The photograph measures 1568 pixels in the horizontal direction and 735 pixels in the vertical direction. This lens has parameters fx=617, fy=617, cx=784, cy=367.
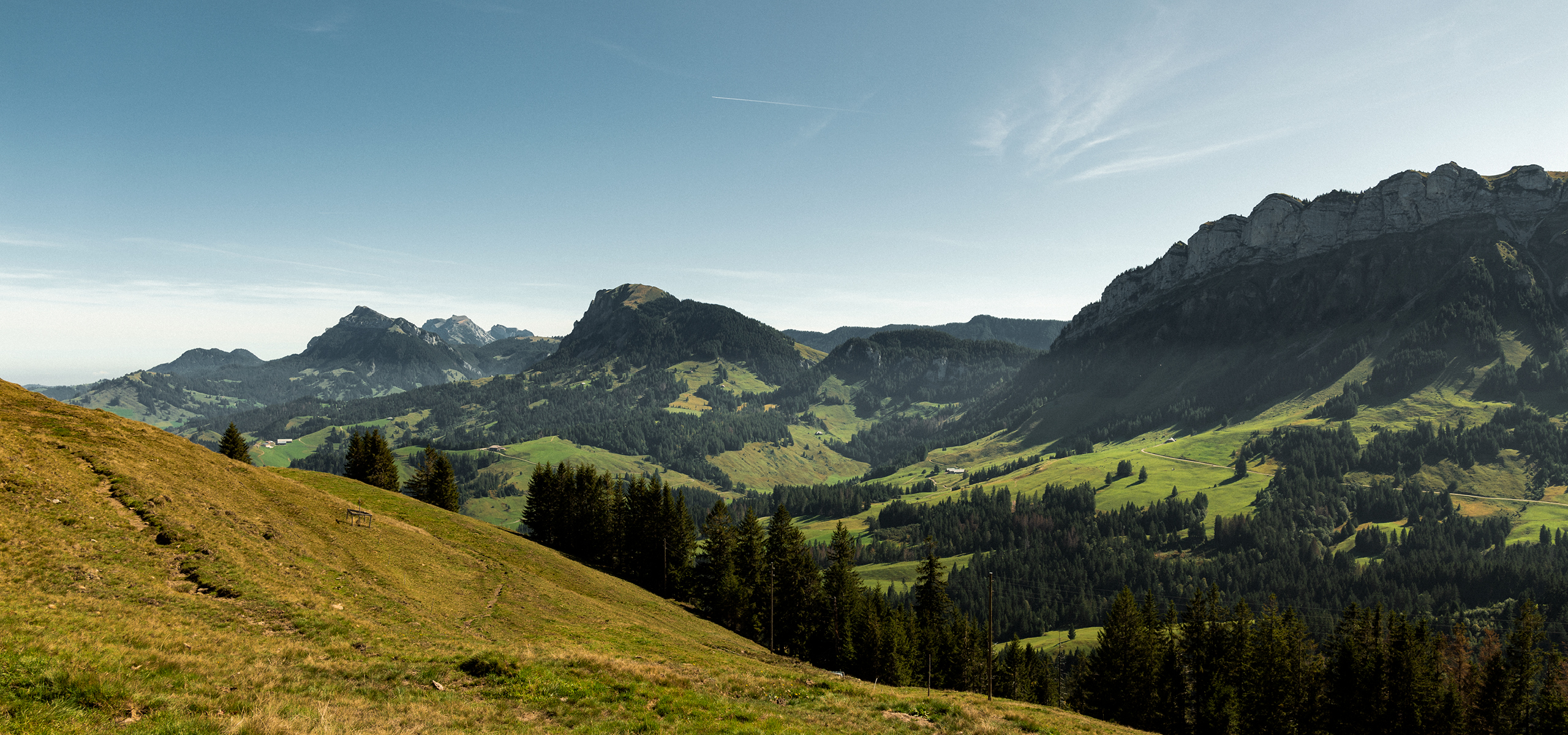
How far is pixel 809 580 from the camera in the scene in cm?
7950

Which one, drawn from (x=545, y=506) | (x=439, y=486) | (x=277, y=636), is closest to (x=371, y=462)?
(x=439, y=486)

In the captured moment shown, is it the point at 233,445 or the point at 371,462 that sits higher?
the point at 233,445

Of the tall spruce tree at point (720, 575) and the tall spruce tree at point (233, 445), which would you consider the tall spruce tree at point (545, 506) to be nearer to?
the tall spruce tree at point (720, 575)

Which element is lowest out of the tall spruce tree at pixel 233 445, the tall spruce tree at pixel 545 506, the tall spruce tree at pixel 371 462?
the tall spruce tree at pixel 545 506

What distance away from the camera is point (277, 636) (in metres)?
27.9

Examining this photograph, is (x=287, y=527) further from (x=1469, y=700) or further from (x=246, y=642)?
(x=1469, y=700)

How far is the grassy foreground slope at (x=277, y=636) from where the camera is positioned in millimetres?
18152

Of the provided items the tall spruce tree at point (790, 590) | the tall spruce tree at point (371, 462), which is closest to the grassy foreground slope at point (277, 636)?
the tall spruce tree at point (790, 590)

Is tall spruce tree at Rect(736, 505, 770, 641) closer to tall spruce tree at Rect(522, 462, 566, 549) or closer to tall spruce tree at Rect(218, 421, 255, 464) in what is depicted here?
tall spruce tree at Rect(522, 462, 566, 549)

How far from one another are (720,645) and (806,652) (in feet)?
76.1

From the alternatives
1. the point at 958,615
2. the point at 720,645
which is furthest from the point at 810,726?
the point at 958,615

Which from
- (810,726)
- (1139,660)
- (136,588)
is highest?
(136,588)

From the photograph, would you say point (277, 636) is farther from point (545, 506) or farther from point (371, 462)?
point (371, 462)

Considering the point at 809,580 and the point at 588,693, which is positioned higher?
the point at 588,693
